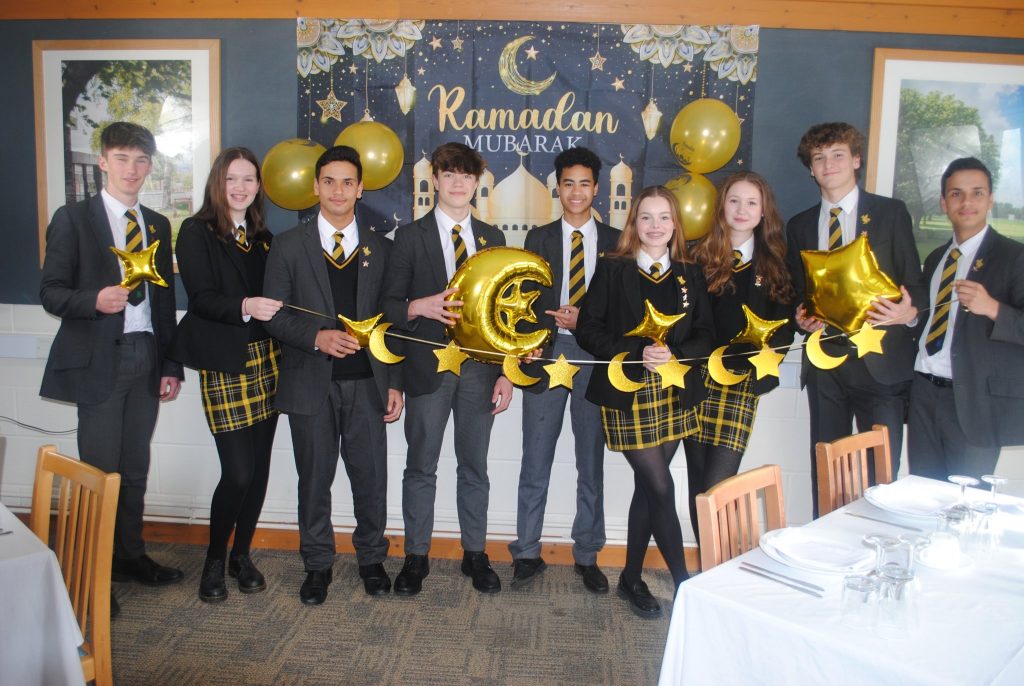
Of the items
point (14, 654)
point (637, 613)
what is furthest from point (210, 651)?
point (637, 613)

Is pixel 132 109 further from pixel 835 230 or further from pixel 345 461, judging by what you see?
pixel 835 230

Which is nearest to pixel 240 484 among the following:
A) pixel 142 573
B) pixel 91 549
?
pixel 142 573

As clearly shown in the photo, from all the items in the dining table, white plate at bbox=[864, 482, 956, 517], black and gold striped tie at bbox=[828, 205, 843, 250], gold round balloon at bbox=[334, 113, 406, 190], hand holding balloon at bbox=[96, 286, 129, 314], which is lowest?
the dining table

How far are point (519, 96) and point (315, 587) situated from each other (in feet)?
7.32

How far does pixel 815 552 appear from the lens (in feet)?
5.26

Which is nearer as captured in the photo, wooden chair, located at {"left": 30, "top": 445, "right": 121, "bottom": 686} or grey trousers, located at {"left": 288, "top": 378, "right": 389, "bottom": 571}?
wooden chair, located at {"left": 30, "top": 445, "right": 121, "bottom": 686}

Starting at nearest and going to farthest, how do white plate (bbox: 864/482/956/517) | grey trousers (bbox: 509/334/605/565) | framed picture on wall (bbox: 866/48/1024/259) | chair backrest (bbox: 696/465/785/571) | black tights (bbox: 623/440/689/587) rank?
chair backrest (bbox: 696/465/785/571), white plate (bbox: 864/482/956/517), black tights (bbox: 623/440/689/587), grey trousers (bbox: 509/334/605/565), framed picture on wall (bbox: 866/48/1024/259)

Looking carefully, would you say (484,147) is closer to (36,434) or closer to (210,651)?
(210,651)

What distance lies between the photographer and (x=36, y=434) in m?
3.66

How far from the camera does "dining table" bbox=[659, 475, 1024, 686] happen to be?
1.22 metres

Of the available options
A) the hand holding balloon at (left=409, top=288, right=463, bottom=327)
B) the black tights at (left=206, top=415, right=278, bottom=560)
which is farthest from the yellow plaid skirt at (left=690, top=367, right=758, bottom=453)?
the black tights at (left=206, top=415, right=278, bottom=560)

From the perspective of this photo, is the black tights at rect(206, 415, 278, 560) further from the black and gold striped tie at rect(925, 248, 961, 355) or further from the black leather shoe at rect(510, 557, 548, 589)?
the black and gold striped tie at rect(925, 248, 961, 355)

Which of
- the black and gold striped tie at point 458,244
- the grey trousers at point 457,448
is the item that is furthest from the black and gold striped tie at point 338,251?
the grey trousers at point 457,448

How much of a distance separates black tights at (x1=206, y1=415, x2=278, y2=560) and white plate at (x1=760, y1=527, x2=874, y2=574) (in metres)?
2.00
